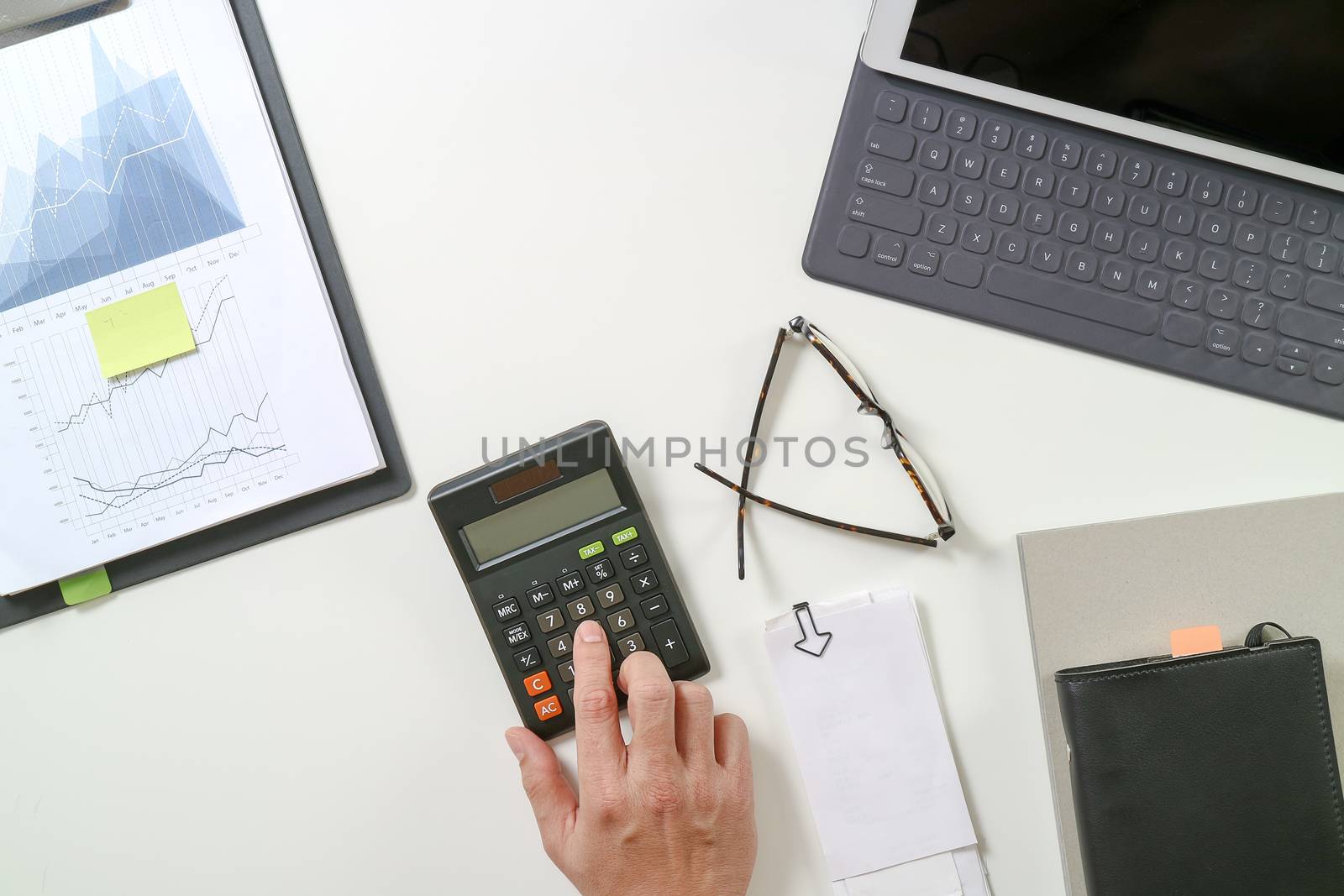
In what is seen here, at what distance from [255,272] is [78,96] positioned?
0.61 ft

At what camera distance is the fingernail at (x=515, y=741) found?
586mm

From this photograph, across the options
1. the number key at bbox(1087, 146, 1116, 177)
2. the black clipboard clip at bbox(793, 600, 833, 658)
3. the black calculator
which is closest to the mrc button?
the black calculator

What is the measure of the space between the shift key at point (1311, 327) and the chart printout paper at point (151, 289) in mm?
680

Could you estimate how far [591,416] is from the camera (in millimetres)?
608

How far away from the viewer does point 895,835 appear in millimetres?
589

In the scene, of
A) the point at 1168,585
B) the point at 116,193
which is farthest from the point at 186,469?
the point at 1168,585

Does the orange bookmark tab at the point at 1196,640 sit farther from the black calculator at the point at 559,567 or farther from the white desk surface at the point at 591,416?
the black calculator at the point at 559,567

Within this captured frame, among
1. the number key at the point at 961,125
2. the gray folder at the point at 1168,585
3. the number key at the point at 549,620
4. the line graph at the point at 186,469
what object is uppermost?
the number key at the point at 961,125

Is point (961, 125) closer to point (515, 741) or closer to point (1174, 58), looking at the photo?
point (1174, 58)

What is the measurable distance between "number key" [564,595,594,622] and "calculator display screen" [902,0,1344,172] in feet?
1.49

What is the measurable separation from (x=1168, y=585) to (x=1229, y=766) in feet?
0.41

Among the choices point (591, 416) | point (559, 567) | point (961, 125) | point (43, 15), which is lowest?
point (559, 567)

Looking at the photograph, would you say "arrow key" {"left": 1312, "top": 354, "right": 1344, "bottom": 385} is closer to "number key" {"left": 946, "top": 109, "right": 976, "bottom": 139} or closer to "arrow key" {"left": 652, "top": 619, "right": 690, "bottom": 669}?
"number key" {"left": 946, "top": 109, "right": 976, "bottom": 139}

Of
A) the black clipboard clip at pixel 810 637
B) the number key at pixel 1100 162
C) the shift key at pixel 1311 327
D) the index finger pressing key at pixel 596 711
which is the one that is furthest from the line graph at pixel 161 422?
the shift key at pixel 1311 327
